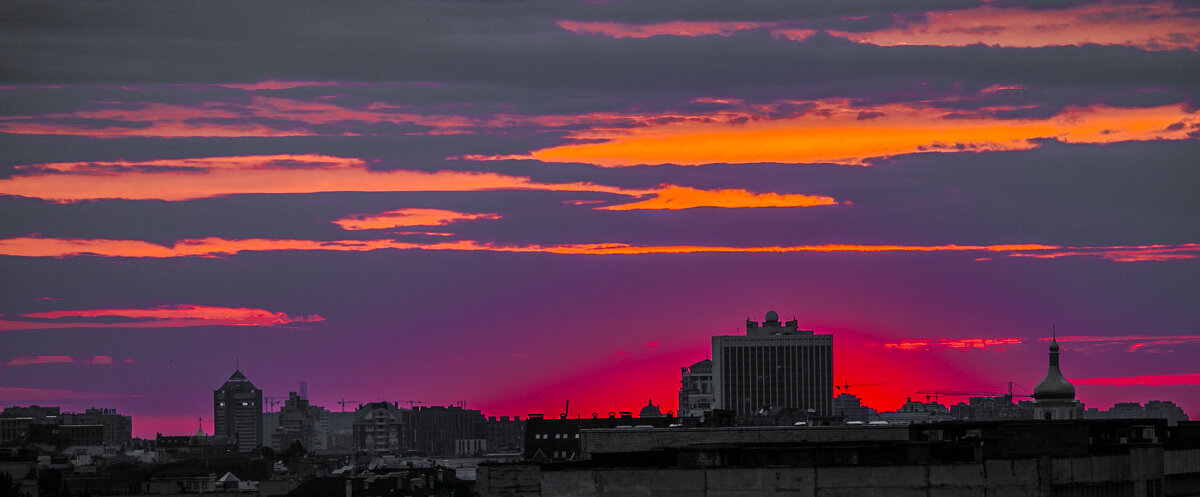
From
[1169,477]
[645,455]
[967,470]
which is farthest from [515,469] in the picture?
[1169,477]

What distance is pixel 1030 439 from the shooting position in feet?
452

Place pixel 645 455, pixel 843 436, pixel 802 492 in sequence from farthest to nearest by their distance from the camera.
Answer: pixel 843 436, pixel 645 455, pixel 802 492

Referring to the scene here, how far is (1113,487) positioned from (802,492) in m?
22.4

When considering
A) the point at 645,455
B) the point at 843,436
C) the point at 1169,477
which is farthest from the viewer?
the point at 843,436

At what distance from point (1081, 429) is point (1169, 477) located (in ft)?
49.4

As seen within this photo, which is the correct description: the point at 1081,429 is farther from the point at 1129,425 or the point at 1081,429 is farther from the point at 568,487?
the point at 568,487

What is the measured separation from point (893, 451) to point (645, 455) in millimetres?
14522

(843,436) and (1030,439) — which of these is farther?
(843,436)

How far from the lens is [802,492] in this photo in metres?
124

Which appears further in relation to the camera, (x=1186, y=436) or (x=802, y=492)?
(x=1186, y=436)

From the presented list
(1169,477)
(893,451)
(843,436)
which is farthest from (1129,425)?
(893,451)

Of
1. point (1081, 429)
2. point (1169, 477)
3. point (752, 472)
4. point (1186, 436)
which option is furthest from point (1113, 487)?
point (1186, 436)

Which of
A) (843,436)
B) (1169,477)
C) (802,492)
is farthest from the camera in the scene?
(843,436)

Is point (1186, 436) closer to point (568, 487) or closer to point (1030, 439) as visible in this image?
point (1030, 439)
